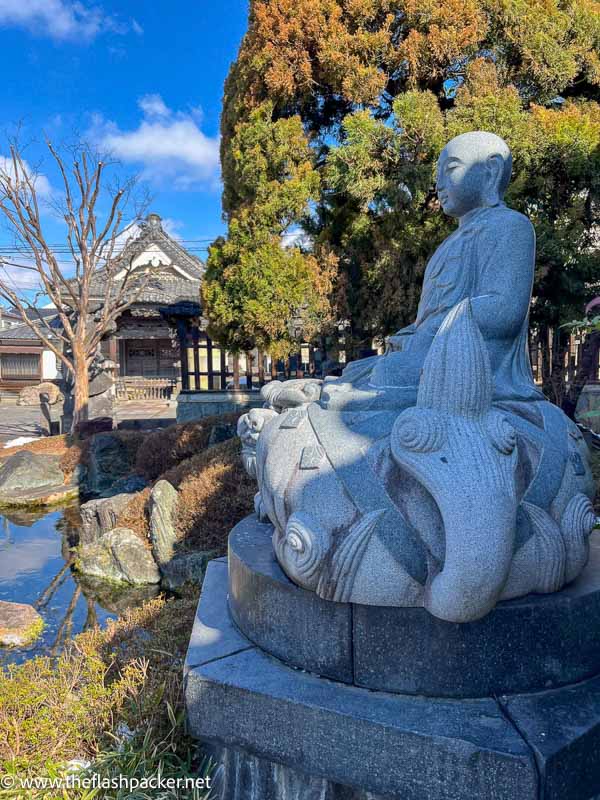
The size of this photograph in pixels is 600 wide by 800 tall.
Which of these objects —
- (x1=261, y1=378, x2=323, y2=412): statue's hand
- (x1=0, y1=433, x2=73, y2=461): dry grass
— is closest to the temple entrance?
(x1=0, y1=433, x2=73, y2=461): dry grass

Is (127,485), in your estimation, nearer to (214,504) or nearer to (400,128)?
(214,504)

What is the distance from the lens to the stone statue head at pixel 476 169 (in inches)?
113

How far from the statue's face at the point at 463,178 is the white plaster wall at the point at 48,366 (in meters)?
27.2

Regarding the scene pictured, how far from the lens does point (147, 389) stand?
76.6 ft

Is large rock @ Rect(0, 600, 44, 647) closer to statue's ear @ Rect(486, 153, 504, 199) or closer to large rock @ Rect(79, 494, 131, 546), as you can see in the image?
large rock @ Rect(79, 494, 131, 546)

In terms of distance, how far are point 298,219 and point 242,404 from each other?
182 inches

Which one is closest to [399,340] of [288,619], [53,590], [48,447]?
[288,619]

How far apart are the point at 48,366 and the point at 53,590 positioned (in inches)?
935

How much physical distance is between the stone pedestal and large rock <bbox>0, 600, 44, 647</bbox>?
3284 mm

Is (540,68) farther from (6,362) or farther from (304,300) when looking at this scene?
(6,362)

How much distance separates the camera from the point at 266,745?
7.00ft

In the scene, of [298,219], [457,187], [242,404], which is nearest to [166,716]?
[457,187]

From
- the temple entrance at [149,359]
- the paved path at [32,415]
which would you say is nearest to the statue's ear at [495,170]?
the paved path at [32,415]

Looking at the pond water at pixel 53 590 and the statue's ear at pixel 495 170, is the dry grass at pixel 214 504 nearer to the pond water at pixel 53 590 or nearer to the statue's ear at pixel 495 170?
the pond water at pixel 53 590
